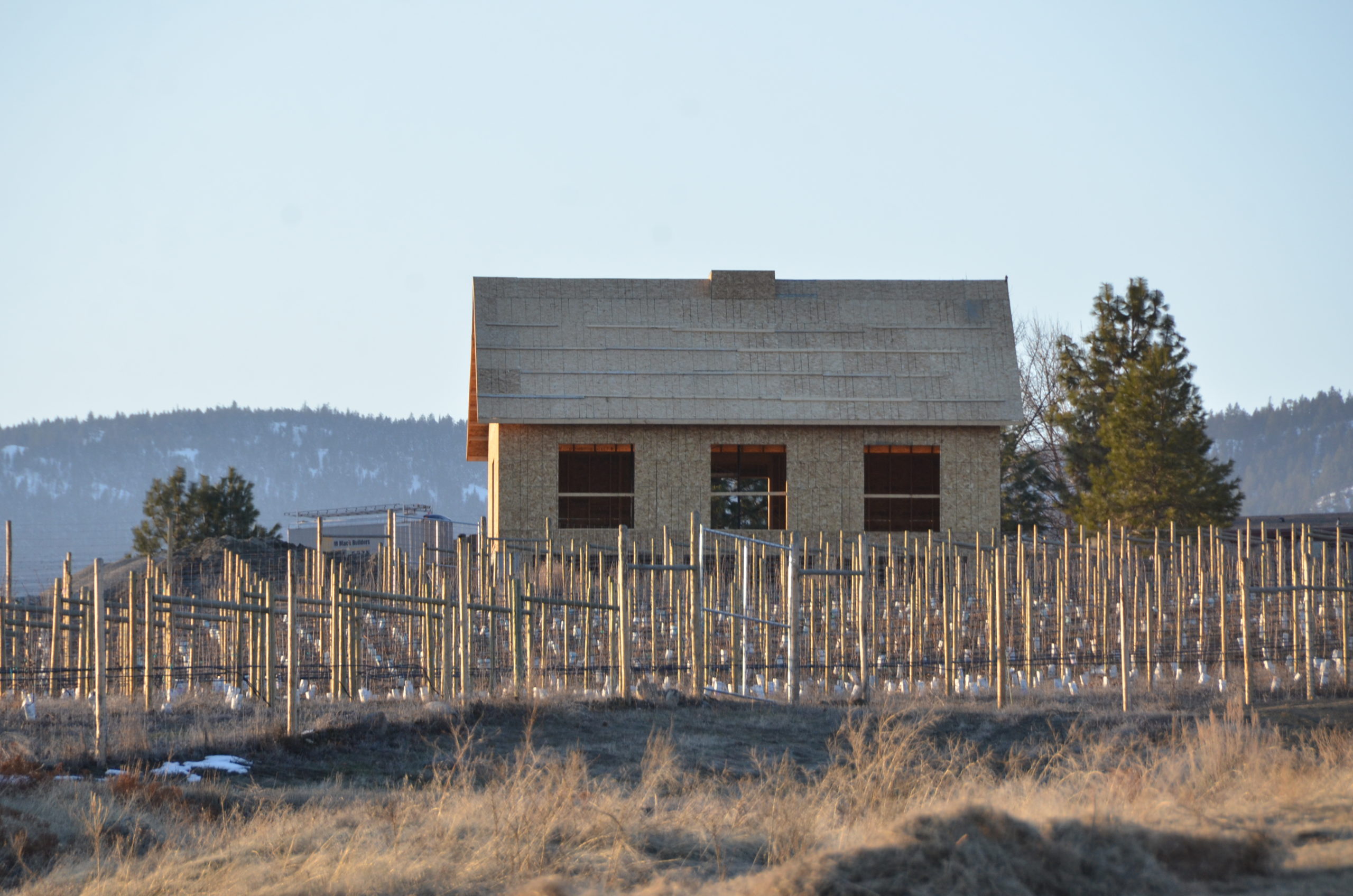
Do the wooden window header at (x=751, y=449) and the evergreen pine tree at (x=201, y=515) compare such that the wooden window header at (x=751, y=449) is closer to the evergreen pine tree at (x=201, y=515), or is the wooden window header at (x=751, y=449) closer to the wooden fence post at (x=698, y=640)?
the wooden fence post at (x=698, y=640)

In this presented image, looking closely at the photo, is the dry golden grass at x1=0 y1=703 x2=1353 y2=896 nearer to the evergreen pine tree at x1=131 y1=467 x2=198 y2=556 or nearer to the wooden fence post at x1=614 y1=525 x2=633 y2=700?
the wooden fence post at x1=614 y1=525 x2=633 y2=700

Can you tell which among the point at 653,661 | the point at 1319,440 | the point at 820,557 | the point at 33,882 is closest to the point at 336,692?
the point at 653,661

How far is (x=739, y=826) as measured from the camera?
326 inches

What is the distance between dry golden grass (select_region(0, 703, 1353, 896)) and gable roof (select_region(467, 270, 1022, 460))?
52.1ft

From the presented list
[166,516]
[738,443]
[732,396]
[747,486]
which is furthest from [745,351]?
[166,516]

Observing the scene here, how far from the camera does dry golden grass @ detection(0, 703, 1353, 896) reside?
22.4 feet

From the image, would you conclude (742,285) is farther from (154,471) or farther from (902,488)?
(154,471)

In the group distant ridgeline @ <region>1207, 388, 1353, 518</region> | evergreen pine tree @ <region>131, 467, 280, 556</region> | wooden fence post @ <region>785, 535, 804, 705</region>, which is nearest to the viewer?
wooden fence post @ <region>785, 535, 804, 705</region>

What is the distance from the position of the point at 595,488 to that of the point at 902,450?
6.61 metres

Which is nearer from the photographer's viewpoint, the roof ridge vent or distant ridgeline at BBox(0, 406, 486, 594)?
the roof ridge vent

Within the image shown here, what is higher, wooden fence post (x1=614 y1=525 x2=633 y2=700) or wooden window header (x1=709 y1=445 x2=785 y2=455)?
wooden window header (x1=709 y1=445 x2=785 y2=455)

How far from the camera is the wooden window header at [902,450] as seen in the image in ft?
90.5

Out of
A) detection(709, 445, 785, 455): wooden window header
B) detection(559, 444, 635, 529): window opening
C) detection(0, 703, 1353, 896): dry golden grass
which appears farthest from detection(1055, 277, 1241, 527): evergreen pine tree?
detection(0, 703, 1353, 896): dry golden grass

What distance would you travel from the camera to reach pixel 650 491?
27.0 m
